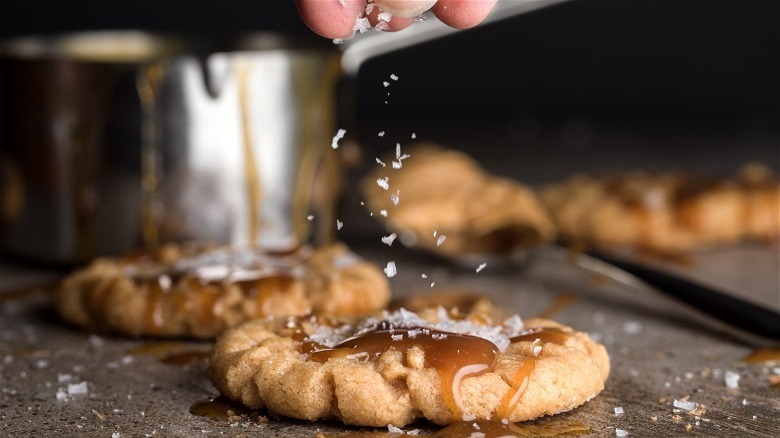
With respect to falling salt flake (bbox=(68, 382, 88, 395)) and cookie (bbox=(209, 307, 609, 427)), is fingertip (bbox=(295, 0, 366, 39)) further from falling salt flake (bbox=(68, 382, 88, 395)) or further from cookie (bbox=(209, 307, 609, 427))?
falling salt flake (bbox=(68, 382, 88, 395))

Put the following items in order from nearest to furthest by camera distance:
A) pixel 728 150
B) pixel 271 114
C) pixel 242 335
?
pixel 242 335
pixel 271 114
pixel 728 150

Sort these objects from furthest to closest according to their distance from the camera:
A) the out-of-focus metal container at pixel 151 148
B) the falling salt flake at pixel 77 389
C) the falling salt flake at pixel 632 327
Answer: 1. the out-of-focus metal container at pixel 151 148
2. the falling salt flake at pixel 632 327
3. the falling salt flake at pixel 77 389

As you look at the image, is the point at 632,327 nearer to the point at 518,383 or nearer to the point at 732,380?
the point at 732,380

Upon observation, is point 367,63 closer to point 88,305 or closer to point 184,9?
point 184,9

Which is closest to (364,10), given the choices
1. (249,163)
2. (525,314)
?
(525,314)

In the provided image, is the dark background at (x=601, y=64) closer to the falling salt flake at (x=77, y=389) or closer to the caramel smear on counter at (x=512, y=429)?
the falling salt flake at (x=77, y=389)

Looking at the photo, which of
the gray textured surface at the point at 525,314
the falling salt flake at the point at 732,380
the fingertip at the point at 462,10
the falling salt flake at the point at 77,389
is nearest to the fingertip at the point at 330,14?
the fingertip at the point at 462,10

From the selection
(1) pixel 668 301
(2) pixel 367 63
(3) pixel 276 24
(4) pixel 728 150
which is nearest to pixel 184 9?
(3) pixel 276 24
